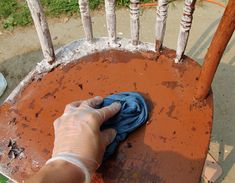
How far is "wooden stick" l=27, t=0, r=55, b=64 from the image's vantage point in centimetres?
118

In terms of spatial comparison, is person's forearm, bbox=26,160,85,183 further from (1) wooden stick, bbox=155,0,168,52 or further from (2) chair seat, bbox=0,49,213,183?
(1) wooden stick, bbox=155,0,168,52

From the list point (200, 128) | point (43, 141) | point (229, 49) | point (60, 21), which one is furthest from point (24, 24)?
point (200, 128)

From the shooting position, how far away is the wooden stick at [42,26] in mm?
1183

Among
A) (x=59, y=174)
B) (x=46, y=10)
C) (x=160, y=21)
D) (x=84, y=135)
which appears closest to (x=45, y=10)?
(x=46, y=10)

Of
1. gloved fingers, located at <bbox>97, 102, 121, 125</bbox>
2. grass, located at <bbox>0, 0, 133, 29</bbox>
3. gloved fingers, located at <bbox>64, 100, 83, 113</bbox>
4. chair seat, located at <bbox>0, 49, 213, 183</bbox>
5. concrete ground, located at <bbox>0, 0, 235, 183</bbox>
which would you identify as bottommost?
concrete ground, located at <bbox>0, 0, 235, 183</bbox>

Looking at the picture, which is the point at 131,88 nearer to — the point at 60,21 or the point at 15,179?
the point at 15,179

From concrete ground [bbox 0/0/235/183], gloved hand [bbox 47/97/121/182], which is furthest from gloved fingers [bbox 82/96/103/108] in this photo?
concrete ground [bbox 0/0/235/183]

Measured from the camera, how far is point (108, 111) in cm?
108

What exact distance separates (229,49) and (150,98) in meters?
1.15

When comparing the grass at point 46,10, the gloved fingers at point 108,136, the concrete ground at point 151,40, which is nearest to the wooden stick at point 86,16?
the gloved fingers at point 108,136

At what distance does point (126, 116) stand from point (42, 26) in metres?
0.41

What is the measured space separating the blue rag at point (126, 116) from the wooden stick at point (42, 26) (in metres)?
0.29

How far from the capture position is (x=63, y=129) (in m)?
1.02

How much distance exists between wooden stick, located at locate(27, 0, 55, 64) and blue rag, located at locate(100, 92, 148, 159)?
287 mm
